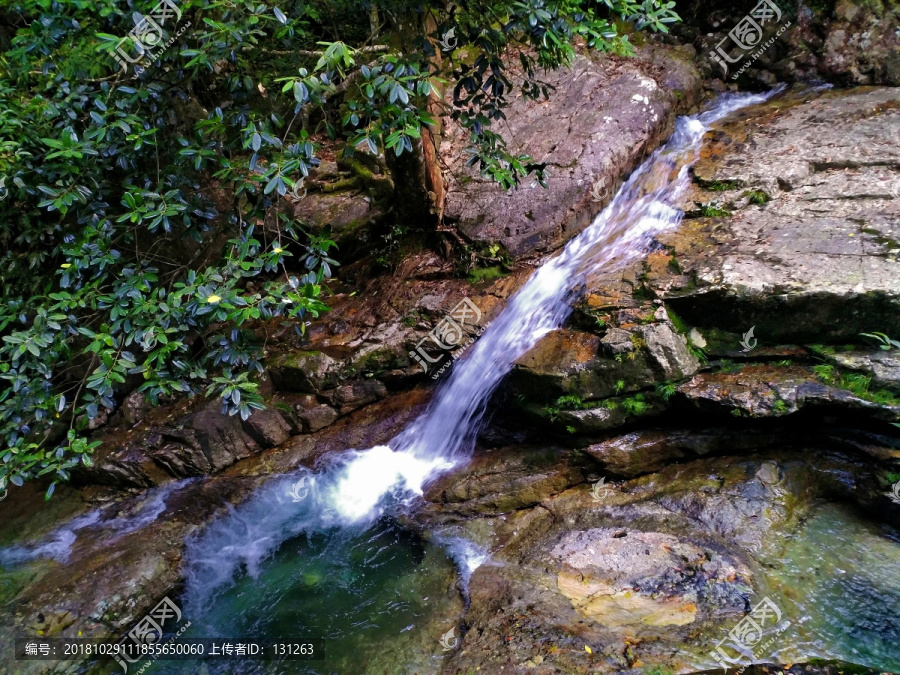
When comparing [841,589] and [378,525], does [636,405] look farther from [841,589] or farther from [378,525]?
[378,525]

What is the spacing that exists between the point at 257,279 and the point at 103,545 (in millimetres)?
3442

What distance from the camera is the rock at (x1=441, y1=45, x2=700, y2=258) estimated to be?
609cm

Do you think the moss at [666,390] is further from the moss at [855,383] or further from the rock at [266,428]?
the rock at [266,428]

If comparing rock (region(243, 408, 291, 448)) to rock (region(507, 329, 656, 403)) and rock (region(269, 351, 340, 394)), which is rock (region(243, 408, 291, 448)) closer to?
rock (region(269, 351, 340, 394))

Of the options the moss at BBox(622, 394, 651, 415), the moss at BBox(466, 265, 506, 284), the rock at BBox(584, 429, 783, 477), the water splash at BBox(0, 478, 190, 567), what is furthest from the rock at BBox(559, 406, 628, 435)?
the water splash at BBox(0, 478, 190, 567)

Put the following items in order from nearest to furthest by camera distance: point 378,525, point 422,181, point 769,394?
point 769,394
point 378,525
point 422,181

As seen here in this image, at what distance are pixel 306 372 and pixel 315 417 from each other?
489 mm

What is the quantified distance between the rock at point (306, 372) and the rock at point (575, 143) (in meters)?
2.18

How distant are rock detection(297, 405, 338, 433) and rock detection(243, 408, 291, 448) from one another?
0.75 feet

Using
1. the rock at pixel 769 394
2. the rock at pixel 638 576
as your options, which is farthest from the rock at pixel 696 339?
the rock at pixel 638 576

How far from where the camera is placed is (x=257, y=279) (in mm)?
6965

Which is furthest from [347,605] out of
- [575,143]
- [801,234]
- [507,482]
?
[575,143]

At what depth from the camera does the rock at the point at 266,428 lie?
5.63 meters

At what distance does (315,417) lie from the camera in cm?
571
